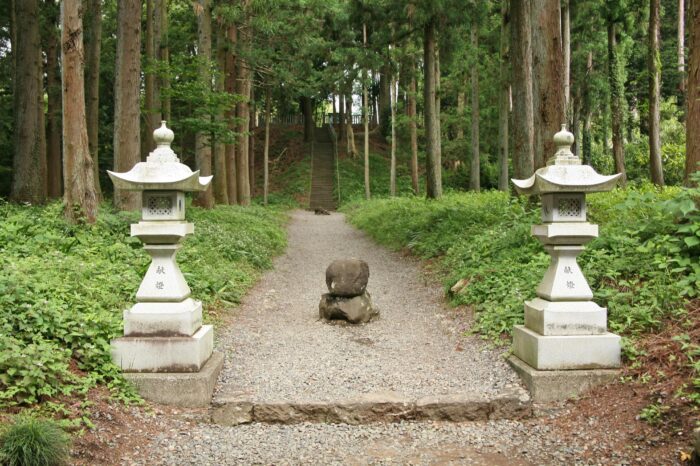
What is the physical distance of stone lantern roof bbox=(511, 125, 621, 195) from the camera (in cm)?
523

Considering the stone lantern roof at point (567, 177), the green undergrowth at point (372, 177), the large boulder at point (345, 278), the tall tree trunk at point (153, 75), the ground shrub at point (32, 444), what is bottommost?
the ground shrub at point (32, 444)

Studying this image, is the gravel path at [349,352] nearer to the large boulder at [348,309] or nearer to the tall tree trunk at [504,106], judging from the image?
the large boulder at [348,309]

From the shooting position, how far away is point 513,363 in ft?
19.0

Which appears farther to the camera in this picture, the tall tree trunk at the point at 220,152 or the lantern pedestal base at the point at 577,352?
the tall tree trunk at the point at 220,152

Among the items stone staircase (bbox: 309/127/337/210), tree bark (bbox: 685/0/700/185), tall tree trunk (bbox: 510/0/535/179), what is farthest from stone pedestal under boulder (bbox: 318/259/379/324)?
stone staircase (bbox: 309/127/337/210)

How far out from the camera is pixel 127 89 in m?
11.9

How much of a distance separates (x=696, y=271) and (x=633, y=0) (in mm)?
16992

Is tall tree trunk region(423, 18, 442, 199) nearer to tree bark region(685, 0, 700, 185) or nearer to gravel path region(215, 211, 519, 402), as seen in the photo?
gravel path region(215, 211, 519, 402)

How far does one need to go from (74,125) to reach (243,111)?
1119 cm

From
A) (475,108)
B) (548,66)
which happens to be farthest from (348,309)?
(475,108)

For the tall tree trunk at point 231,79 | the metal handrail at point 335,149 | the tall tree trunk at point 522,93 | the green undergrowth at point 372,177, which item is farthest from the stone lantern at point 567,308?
the metal handrail at point 335,149

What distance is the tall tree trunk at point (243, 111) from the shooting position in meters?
19.2

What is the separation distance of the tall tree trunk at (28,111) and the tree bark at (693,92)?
13.9 metres

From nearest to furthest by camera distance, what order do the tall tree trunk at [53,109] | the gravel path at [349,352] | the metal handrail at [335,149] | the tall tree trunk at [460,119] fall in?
the gravel path at [349,352], the tall tree trunk at [53,109], the tall tree trunk at [460,119], the metal handrail at [335,149]
